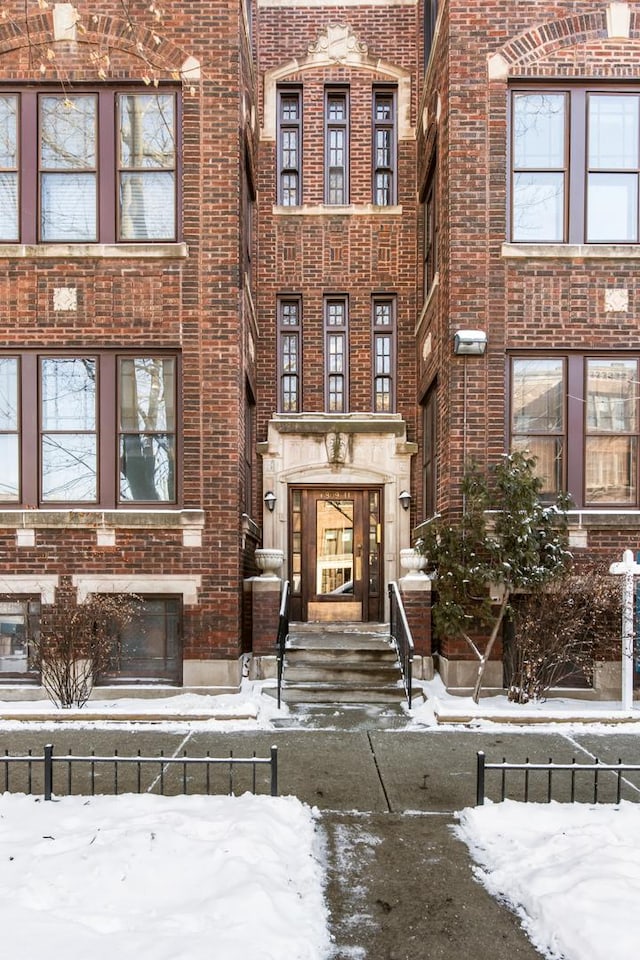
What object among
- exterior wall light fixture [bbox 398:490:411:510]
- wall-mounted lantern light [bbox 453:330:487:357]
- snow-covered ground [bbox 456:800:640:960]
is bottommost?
snow-covered ground [bbox 456:800:640:960]

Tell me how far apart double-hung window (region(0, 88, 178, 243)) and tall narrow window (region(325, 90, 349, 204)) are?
3538 millimetres

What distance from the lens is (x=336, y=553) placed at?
12148 mm

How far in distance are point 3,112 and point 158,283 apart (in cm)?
324

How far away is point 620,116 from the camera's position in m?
9.86

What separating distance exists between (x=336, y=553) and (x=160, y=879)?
8.25 metres

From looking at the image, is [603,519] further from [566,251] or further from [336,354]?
[336,354]

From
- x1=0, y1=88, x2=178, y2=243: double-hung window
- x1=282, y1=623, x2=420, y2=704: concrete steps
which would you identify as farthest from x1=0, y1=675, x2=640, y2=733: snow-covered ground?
x1=0, y1=88, x2=178, y2=243: double-hung window

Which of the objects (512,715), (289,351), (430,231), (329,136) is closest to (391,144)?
(329,136)

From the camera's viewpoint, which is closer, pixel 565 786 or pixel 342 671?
pixel 565 786

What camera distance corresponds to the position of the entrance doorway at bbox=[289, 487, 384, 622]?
12.0 meters

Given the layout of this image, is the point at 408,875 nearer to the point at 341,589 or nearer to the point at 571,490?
the point at 571,490

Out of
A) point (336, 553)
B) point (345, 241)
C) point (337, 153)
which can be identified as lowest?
point (336, 553)

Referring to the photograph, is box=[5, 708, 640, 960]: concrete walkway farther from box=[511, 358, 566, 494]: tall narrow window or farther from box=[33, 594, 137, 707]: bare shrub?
box=[511, 358, 566, 494]: tall narrow window

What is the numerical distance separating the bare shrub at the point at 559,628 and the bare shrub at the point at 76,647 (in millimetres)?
5015
